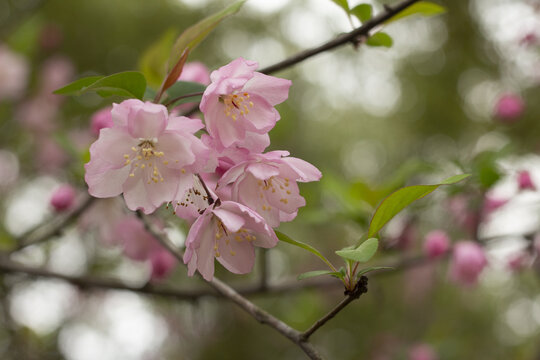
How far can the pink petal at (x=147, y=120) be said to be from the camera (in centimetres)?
57

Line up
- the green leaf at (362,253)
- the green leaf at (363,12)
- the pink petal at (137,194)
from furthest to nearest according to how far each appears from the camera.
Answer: the green leaf at (363,12) < the pink petal at (137,194) < the green leaf at (362,253)

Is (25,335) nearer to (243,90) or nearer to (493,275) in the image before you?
(243,90)

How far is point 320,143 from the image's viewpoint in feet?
11.1

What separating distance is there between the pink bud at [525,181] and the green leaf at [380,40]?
85cm

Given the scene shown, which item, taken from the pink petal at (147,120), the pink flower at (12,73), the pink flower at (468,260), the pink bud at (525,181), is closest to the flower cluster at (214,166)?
the pink petal at (147,120)

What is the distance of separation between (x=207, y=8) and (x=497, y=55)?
5.17 feet

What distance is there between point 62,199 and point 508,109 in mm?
1616

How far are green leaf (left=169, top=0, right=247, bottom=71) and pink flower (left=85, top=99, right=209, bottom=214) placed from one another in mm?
108

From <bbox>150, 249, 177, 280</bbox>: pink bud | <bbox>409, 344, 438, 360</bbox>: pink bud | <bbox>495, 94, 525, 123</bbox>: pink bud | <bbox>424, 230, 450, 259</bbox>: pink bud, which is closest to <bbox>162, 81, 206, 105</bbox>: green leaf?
<bbox>150, 249, 177, 280</bbox>: pink bud

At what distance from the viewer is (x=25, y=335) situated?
2.01m

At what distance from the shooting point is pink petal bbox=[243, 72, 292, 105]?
25.5 inches

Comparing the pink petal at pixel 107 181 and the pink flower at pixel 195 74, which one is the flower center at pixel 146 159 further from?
the pink flower at pixel 195 74

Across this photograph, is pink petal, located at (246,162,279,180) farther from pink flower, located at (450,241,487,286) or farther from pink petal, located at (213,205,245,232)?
pink flower, located at (450,241,487,286)

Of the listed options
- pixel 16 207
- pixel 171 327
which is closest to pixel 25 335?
pixel 16 207
